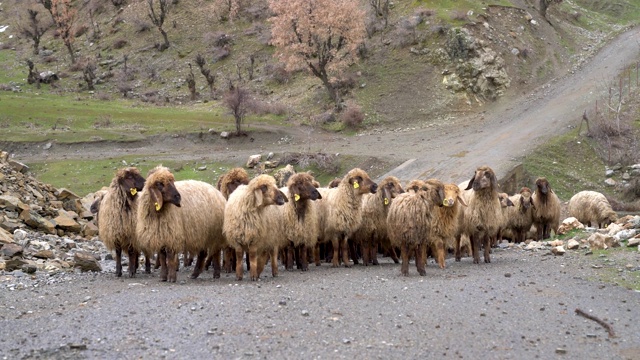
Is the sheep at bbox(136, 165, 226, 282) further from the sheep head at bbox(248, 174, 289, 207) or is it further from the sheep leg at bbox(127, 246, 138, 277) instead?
the sheep head at bbox(248, 174, 289, 207)

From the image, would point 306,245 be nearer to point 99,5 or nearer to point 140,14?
point 140,14

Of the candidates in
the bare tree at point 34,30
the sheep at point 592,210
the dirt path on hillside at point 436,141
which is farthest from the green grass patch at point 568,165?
the bare tree at point 34,30

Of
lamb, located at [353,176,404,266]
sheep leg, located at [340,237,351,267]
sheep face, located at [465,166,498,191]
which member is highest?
sheep face, located at [465,166,498,191]

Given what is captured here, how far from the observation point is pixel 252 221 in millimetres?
14422

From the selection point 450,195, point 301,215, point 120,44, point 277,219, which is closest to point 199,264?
point 277,219

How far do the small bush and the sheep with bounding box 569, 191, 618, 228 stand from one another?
22073mm

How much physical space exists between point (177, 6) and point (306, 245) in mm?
64785

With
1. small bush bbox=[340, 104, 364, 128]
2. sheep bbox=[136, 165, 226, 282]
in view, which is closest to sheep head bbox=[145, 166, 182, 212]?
sheep bbox=[136, 165, 226, 282]

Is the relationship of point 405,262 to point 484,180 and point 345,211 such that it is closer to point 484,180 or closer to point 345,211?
point 345,211

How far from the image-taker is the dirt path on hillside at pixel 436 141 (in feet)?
126

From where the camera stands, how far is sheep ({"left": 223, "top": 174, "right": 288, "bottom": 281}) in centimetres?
1440

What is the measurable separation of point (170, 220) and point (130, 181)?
197cm

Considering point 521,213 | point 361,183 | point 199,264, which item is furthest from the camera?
point 521,213

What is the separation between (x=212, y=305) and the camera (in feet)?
37.9
